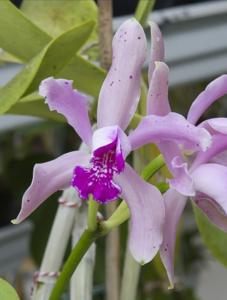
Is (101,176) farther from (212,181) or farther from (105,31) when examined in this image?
(105,31)

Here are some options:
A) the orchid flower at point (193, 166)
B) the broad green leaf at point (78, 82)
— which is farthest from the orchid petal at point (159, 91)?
the broad green leaf at point (78, 82)

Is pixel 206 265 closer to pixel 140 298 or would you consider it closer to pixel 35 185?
pixel 140 298

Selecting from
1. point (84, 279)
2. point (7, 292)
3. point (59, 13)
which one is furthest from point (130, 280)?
point (59, 13)

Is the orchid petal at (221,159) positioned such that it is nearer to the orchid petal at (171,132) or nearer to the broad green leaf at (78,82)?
the orchid petal at (171,132)

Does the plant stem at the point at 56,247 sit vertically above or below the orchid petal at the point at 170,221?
below

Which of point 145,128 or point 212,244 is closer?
point 145,128

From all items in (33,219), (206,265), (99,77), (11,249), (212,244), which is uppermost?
(99,77)

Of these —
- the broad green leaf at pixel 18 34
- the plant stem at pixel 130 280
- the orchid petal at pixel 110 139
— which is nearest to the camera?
the orchid petal at pixel 110 139

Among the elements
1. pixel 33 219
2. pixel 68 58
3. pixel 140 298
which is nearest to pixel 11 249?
pixel 33 219
